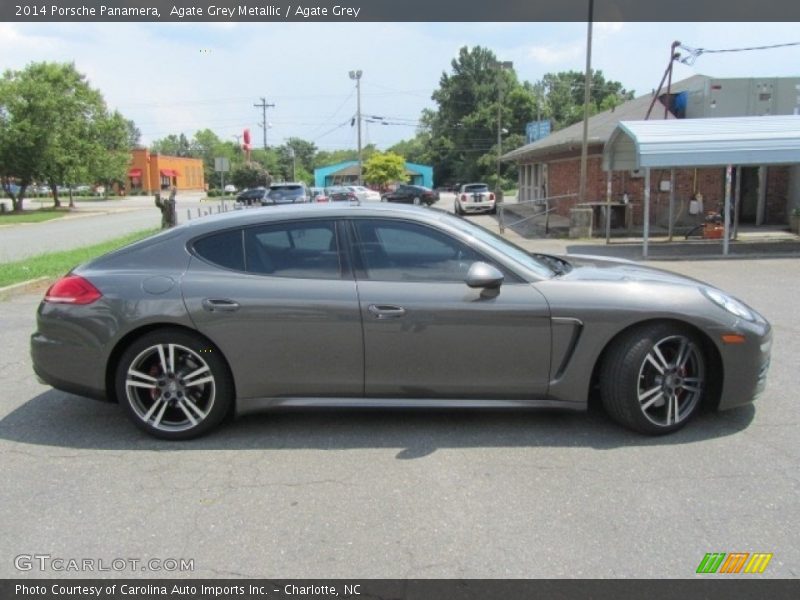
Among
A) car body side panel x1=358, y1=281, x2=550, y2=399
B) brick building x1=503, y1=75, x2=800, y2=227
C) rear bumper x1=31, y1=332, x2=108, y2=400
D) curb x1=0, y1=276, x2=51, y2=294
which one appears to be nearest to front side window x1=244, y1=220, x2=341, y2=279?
car body side panel x1=358, y1=281, x2=550, y2=399

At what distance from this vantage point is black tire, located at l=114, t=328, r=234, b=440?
13.6ft

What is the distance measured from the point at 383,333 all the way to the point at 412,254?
0.54 metres

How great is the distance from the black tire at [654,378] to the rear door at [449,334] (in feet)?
1.41

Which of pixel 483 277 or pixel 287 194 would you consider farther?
pixel 287 194

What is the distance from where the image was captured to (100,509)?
3367 millimetres

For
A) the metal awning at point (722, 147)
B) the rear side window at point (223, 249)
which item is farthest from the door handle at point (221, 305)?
the metal awning at point (722, 147)

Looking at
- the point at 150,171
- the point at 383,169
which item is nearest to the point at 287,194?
the point at 383,169

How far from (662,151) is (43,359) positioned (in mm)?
12940

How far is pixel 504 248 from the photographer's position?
4465 mm

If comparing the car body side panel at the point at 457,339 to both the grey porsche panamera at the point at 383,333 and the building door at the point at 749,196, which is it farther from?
the building door at the point at 749,196

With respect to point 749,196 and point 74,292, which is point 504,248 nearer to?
point 74,292

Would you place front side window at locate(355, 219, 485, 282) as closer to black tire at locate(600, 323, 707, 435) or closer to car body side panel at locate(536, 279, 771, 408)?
car body side panel at locate(536, 279, 771, 408)

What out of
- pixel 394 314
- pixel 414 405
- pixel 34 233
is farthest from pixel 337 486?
pixel 34 233

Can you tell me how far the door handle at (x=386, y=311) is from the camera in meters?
4.02
